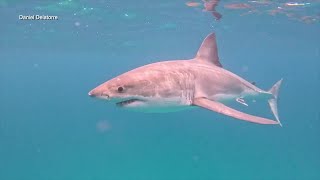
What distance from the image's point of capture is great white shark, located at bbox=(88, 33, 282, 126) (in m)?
5.75

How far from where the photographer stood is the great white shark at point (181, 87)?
5750 mm

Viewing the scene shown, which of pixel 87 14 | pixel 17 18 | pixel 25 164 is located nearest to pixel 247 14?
pixel 87 14

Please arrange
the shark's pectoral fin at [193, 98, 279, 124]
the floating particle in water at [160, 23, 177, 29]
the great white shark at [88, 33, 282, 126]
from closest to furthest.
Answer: the great white shark at [88, 33, 282, 126]
the shark's pectoral fin at [193, 98, 279, 124]
the floating particle in water at [160, 23, 177, 29]

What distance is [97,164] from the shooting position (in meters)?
35.1

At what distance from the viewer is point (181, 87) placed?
6816 millimetres

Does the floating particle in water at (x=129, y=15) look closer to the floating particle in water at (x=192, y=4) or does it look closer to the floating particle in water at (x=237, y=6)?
the floating particle in water at (x=192, y=4)

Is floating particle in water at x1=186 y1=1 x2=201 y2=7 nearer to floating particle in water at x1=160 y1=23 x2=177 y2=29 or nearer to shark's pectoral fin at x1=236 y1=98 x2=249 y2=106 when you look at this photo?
floating particle in water at x1=160 y1=23 x2=177 y2=29

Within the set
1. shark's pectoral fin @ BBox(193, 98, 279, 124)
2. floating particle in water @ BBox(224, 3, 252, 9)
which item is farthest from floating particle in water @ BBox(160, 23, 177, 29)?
shark's pectoral fin @ BBox(193, 98, 279, 124)

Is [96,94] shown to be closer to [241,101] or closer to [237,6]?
[241,101]

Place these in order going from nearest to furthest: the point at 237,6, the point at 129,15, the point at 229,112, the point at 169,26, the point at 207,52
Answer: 1. the point at 229,112
2. the point at 207,52
3. the point at 237,6
4. the point at 129,15
5. the point at 169,26

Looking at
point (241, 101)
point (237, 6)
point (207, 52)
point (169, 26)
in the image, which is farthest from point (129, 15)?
point (241, 101)

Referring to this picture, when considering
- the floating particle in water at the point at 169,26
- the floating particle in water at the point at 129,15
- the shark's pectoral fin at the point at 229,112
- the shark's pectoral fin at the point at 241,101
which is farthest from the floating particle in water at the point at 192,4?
the shark's pectoral fin at the point at 229,112

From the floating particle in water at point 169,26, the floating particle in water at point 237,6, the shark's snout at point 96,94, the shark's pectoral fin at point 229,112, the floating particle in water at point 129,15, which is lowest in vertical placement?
the floating particle in water at point 169,26

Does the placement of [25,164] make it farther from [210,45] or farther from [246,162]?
[210,45]
